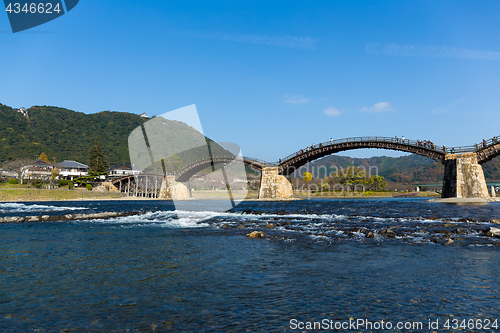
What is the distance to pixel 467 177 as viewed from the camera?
45.8 m

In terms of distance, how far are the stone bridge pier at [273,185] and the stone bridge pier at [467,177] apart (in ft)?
108

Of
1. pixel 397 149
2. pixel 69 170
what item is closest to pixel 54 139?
pixel 69 170

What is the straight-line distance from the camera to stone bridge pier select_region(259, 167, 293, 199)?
68562mm

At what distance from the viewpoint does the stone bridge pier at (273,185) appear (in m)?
68.6

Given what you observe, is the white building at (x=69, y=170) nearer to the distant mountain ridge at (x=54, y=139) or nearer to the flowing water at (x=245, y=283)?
the distant mountain ridge at (x=54, y=139)

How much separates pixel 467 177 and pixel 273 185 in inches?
1444

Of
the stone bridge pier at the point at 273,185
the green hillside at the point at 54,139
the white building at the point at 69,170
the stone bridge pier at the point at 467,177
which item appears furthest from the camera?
the green hillside at the point at 54,139

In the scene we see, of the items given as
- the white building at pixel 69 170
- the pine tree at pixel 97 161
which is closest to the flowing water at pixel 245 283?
the pine tree at pixel 97 161

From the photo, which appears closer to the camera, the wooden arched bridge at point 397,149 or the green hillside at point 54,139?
the wooden arched bridge at point 397,149

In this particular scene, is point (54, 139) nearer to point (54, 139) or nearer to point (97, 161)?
point (54, 139)

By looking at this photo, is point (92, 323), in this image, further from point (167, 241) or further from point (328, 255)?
point (167, 241)

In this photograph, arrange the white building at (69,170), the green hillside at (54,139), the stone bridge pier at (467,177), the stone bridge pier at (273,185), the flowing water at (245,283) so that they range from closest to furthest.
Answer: the flowing water at (245,283) → the stone bridge pier at (467,177) → the stone bridge pier at (273,185) → the white building at (69,170) → the green hillside at (54,139)

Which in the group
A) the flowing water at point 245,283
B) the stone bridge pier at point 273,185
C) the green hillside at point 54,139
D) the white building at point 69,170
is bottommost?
the flowing water at point 245,283

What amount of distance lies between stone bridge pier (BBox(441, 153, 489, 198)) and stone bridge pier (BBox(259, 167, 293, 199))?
108 ft
